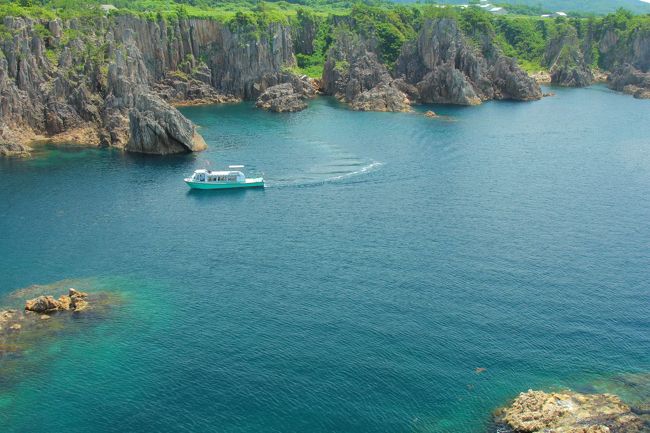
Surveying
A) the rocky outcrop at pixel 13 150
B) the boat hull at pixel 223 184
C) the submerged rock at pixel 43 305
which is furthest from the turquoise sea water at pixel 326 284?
the rocky outcrop at pixel 13 150

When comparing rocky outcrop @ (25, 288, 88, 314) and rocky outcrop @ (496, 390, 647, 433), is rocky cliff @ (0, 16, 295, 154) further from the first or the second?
rocky outcrop @ (496, 390, 647, 433)

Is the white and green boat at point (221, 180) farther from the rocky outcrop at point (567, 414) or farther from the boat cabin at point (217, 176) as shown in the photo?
the rocky outcrop at point (567, 414)

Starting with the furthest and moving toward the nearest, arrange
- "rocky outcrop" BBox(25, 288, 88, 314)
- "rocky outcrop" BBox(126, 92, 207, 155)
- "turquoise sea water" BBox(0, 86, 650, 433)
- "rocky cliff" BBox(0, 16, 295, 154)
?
"rocky cliff" BBox(0, 16, 295, 154)
"rocky outcrop" BBox(126, 92, 207, 155)
"rocky outcrop" BBox(25, 288, 88, 314)
"turquoise sea water" BBox(0, 86, 650, 433)

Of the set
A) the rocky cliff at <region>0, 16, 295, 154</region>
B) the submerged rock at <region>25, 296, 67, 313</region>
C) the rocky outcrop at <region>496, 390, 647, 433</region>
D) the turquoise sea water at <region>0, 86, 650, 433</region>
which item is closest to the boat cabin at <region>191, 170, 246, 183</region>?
the turquoise sea water at <region>0, 86, 650, 433</region>

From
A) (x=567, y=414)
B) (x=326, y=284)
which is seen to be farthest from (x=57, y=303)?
(x=567, y=414)

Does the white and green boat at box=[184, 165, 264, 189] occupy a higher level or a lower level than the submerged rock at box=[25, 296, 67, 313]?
higher

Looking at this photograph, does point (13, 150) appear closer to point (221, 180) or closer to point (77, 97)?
point (77, 97)

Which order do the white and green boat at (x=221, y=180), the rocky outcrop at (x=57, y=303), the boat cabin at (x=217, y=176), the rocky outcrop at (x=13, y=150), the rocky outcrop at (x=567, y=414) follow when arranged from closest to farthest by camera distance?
the rocky outcrop at (x=567, y=414) < the rocky outcrop at (x=57, y=303) < the white and green boat at (x=221, y=180) < the boat cabin at (x=217, y=176) < the rocky outcrop at (x=13, y=150)
